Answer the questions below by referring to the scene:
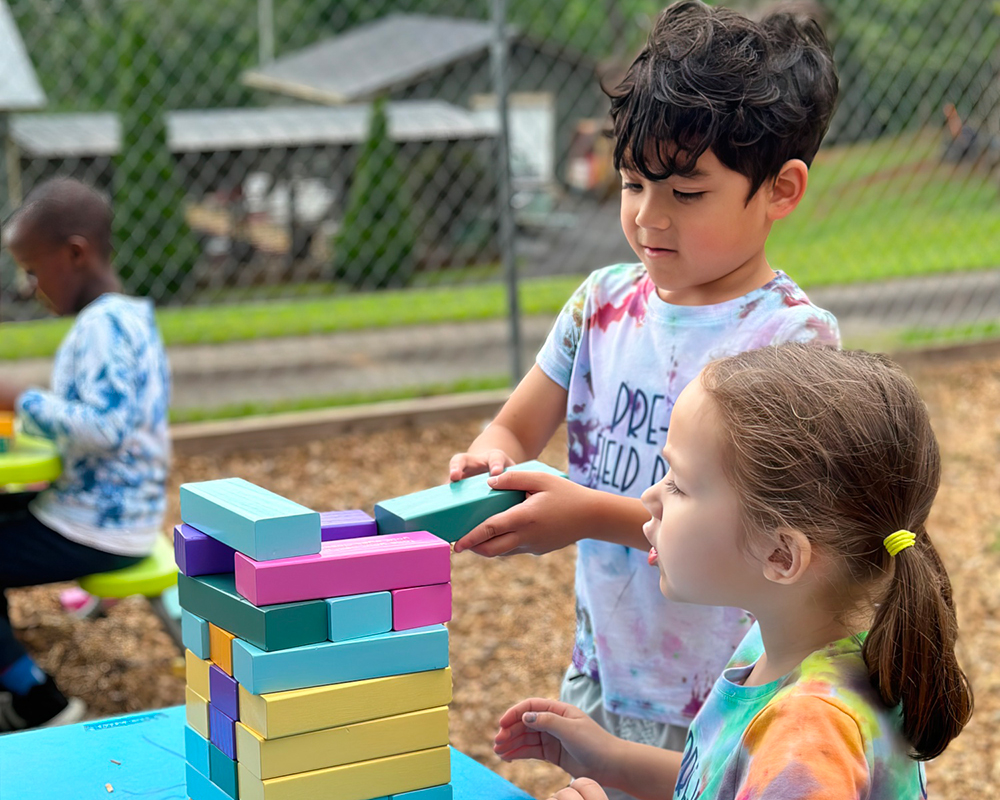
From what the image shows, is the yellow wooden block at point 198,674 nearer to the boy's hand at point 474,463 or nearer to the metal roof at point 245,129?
the boy's hand at point 474,463

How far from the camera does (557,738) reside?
4.71ft

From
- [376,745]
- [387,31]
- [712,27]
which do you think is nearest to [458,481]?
[376,745]

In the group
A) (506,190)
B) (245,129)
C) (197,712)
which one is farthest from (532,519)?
(245,129)

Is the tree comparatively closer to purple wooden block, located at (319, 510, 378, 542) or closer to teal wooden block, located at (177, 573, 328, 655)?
purple wooden block, located at (319, 510, 378, 542)

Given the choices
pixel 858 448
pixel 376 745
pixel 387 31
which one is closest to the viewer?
pixel 858 448

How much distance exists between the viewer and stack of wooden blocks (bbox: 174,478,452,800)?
3.67 ft

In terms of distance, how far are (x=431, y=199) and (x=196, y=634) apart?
6741 millimetres

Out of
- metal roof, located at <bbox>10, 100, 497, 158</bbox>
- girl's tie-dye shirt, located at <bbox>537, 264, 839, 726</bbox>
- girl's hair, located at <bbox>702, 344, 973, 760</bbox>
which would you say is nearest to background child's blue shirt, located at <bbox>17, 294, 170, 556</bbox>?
girl's tie-dye shirt, located at <bbox>537, 264, 839, 726</bbox>

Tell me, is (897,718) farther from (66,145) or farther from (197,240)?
(66,145)

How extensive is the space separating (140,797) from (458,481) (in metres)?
0.55

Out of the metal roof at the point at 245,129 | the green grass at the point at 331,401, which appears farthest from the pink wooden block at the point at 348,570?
the metal roof at the point at 245,129

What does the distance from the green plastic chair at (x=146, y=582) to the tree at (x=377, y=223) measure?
3.53 meters

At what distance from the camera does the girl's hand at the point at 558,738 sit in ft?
4.62

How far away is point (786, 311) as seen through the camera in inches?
62.1
